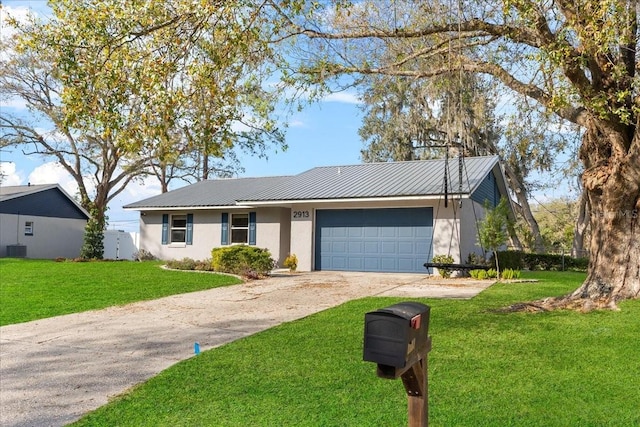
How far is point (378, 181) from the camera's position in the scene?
1969 centimetres

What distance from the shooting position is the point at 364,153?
3319 centimetres

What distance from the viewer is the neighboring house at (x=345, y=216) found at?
57.2 ft

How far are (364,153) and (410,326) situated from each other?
31.2 metres

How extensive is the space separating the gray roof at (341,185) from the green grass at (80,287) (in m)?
5.00

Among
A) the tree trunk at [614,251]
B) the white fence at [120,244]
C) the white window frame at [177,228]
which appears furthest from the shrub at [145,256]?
the tree trunk at [614,251]

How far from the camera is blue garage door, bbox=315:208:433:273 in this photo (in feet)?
57.8

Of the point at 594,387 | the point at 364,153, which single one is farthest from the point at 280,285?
the point at 364,153

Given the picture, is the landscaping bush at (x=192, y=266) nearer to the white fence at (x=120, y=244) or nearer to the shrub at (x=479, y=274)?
the shrub at (x=479, y=274)

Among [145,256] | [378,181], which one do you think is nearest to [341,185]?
[378,181]

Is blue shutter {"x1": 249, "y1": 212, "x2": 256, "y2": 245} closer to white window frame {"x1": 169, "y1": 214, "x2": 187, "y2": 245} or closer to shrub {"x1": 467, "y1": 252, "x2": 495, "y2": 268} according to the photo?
white window frame {"x1": 169, "y1": 214, "x2": 187, "y2": 245}

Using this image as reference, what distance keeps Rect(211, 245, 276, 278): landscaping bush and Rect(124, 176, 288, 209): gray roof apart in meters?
4.52

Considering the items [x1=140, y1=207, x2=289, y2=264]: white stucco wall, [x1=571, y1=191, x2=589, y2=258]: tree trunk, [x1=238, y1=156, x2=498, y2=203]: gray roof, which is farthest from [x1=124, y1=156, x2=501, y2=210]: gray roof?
[x1=571, y1=191, x2=589, y2=258]: tree trunk

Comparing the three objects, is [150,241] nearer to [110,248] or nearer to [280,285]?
[110,248]

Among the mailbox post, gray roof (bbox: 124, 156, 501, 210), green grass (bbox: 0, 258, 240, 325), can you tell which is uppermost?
gray roof (bbox: 124, 156, 501, 210)
